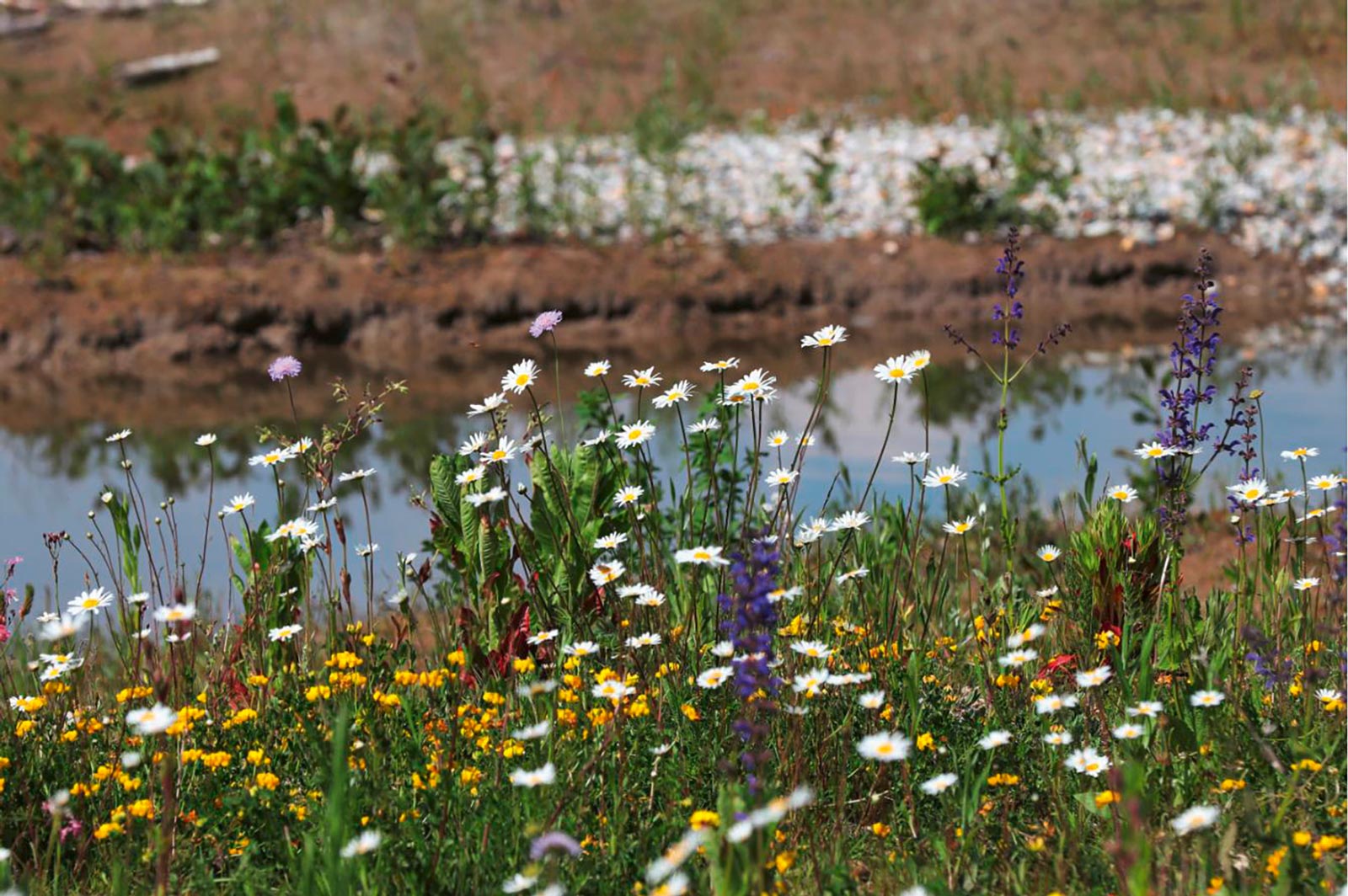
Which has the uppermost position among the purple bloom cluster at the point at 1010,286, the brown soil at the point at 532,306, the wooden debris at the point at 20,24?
the wooden debris at the point at 20,24

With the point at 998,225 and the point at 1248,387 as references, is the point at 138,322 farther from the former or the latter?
the point at 1248,387

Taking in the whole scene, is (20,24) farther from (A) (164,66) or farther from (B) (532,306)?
(B) (532,306)

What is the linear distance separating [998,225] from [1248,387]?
377 centimetres

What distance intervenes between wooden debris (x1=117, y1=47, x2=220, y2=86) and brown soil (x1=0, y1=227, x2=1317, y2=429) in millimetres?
7085

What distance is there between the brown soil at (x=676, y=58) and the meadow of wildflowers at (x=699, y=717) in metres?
10.9

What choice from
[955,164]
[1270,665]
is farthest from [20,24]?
[1270,665]

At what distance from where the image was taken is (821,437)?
6430 millimetres

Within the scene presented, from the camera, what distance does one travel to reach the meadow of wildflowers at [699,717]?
2.12m

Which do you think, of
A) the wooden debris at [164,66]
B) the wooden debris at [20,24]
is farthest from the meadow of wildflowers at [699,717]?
the wooden debris at [20,24]

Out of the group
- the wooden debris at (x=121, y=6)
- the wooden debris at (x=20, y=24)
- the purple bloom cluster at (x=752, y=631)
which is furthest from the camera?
the wooden debris at (x=121, y=6)

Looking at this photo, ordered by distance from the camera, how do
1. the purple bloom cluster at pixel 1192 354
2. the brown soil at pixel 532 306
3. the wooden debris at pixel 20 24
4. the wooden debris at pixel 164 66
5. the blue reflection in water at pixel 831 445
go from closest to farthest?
the purple bloom cluster at pixel 1192 354
the blue reflection in water at pixel 831 445
the brown soil at pixel 532 306
the wooden debris at pixel 164 66
the wooden debris at pixel 20 24

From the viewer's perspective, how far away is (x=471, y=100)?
46.7 ft

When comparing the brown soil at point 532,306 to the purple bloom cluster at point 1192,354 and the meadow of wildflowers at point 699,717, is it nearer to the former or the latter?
the meadow of wildflowers at point 699,717

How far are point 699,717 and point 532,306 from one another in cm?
680
